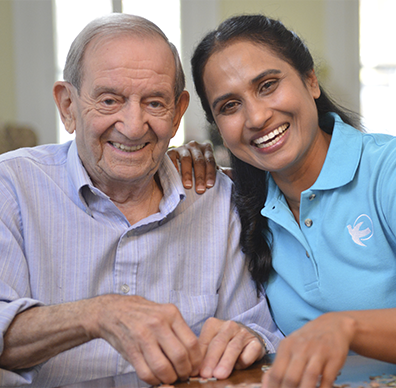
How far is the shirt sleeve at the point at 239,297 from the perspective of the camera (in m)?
1.58

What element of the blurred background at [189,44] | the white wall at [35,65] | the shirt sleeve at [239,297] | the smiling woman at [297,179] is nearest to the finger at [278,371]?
the smiling woman at [297,179]

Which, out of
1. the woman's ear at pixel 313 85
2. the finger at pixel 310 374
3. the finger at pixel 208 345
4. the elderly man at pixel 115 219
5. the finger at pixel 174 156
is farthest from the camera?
the finger at pixel 174 156

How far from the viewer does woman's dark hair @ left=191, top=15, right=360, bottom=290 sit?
1563mm

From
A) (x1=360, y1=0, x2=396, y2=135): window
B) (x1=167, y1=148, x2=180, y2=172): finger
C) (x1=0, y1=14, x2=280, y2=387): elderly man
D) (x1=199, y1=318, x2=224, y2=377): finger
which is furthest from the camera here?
(x1=360, y1=0, x2=396, y2=135): window

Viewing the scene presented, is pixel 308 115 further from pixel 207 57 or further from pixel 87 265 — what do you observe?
pixel 87 265

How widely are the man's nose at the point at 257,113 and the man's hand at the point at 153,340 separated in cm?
63

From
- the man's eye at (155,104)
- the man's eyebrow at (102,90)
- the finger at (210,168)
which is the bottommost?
the finger at (210,168)

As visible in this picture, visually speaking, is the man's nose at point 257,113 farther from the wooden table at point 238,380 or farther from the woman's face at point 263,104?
the wooden table at point 238,380

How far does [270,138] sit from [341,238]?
1.17ft

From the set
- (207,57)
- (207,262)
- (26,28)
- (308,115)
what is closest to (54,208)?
(207,262)

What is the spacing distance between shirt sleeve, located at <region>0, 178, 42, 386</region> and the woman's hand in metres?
0.57

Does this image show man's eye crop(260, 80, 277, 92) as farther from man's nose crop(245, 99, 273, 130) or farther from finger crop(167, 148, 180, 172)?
finger crop(167, 148, 180, 172)

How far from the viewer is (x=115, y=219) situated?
154 cm

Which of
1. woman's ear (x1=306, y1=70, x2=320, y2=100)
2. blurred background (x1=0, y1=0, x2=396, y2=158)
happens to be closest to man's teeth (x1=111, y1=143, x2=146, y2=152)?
woman's ear (x1=306, y1=70, x2=320, y2=100)
